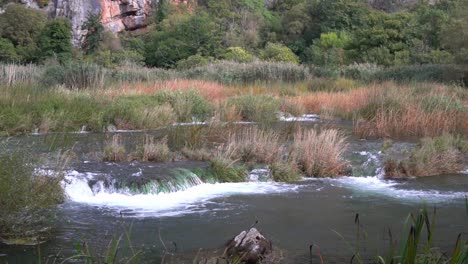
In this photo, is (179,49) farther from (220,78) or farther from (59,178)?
(59,178)

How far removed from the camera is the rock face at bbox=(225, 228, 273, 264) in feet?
22.8

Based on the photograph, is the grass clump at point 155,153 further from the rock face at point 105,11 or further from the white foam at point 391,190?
the rock face at point 105,11

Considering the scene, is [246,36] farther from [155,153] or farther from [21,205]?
[21,205]

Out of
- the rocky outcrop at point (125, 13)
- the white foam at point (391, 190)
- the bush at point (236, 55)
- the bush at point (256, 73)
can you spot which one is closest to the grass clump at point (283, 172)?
the white foam at point (391, 190)

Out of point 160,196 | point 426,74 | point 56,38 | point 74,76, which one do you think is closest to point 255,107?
point 74,76

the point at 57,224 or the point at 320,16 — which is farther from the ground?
the point at 320,16

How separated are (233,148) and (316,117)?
8845 millimetres

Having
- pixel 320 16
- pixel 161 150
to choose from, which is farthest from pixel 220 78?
pixel 320 16

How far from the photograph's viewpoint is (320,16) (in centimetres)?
5359

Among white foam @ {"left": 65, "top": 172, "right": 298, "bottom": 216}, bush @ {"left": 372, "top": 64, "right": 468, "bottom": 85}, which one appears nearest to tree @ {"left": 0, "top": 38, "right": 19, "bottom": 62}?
bush @ {"left": 372, "top": 64, "right": 468, "bottom": 85}

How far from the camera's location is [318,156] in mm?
13148

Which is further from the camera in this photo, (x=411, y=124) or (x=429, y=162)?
(x=411, y=124)

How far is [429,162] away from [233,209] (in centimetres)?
525

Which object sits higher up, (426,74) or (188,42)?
(188,42)
